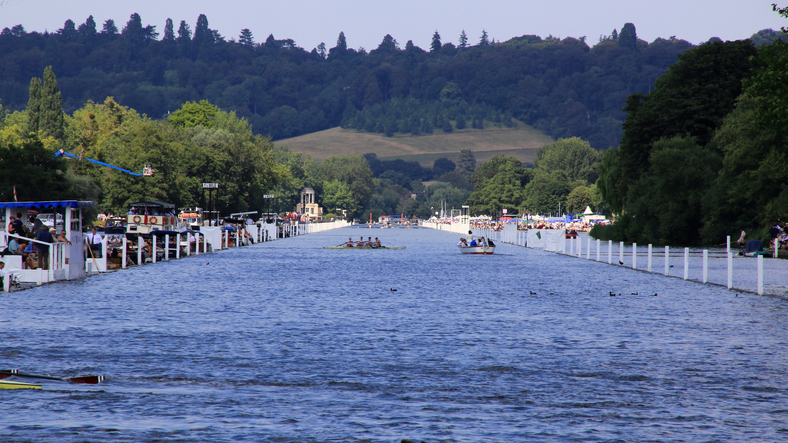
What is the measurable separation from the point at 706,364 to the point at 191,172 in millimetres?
108108

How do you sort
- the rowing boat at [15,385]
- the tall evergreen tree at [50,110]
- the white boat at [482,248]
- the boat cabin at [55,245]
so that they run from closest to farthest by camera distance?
the rowing boat at [15,385] → the boat cabin at [55,245] → the white boat at [482,248] → the tall evergreen tree at [50,110]

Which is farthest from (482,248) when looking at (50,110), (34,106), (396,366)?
(34,106)

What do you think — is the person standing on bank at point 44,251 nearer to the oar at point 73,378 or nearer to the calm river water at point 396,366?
the calm river water at point 396,366

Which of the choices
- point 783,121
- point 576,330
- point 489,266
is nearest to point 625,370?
point 576,330

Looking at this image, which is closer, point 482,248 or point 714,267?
point 714,267

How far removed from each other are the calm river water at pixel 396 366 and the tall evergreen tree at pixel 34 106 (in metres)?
127

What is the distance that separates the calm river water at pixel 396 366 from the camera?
9727 millimetres

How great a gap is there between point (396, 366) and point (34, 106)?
473ft

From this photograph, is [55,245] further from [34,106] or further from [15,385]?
[34,106]

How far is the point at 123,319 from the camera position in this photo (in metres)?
20.3

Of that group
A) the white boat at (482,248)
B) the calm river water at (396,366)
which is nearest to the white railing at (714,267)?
the calm river water at (396,366)

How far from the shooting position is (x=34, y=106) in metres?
144

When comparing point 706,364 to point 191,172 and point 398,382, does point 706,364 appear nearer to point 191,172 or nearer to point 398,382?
point 398,382

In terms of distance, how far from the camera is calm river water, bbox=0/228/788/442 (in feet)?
31.9
